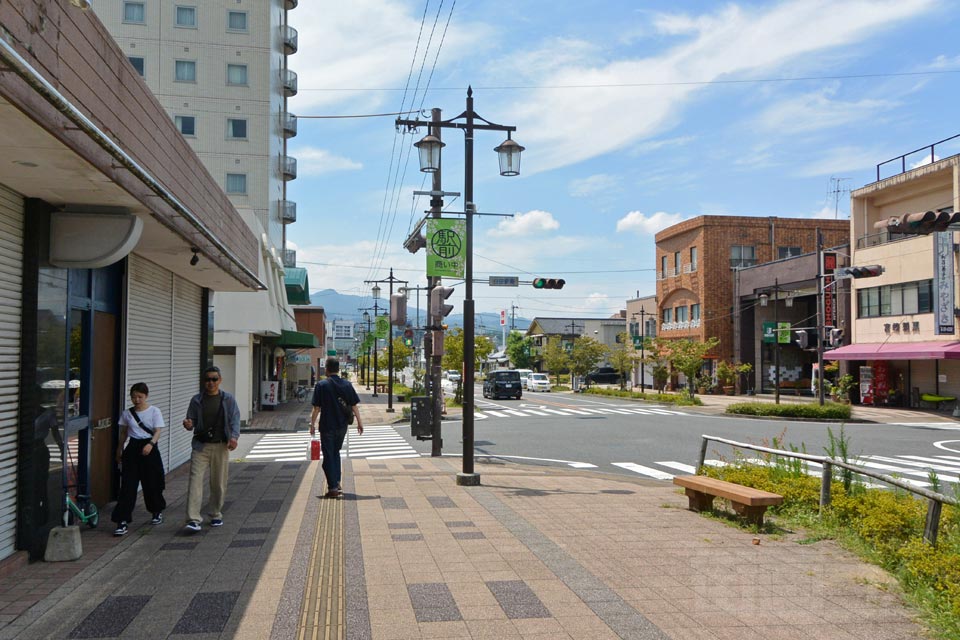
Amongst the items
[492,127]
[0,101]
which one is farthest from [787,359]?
[0,101]

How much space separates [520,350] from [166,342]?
88.6m

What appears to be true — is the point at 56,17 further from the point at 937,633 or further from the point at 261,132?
the point at 261,132

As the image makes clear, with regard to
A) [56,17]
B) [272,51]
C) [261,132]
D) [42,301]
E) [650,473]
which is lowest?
[650,473]

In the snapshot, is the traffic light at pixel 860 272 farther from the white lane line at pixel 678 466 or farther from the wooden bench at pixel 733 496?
the wooden bench at pixel 733 496

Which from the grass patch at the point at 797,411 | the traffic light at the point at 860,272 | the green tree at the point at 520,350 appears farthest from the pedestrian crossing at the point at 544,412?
the green tree at the point at 520,350

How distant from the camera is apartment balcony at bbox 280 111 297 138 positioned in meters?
47.6

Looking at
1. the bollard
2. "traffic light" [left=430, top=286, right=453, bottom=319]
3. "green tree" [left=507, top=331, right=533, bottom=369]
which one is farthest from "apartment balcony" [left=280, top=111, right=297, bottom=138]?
"green tree" [left=507, top=331, right=533, bottom=369]

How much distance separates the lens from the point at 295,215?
48.7m

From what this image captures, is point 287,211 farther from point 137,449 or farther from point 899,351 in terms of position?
point 137,449

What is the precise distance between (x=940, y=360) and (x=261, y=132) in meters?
35.7

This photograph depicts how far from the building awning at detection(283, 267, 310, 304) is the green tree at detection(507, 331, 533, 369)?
2258 inches

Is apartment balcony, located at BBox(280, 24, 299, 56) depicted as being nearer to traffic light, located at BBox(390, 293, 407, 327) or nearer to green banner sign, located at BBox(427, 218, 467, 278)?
traffic light, located at BBox(390, 293, 407, 327)

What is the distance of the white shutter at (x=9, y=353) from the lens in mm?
6473

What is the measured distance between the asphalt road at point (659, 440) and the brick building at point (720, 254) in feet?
73.1
